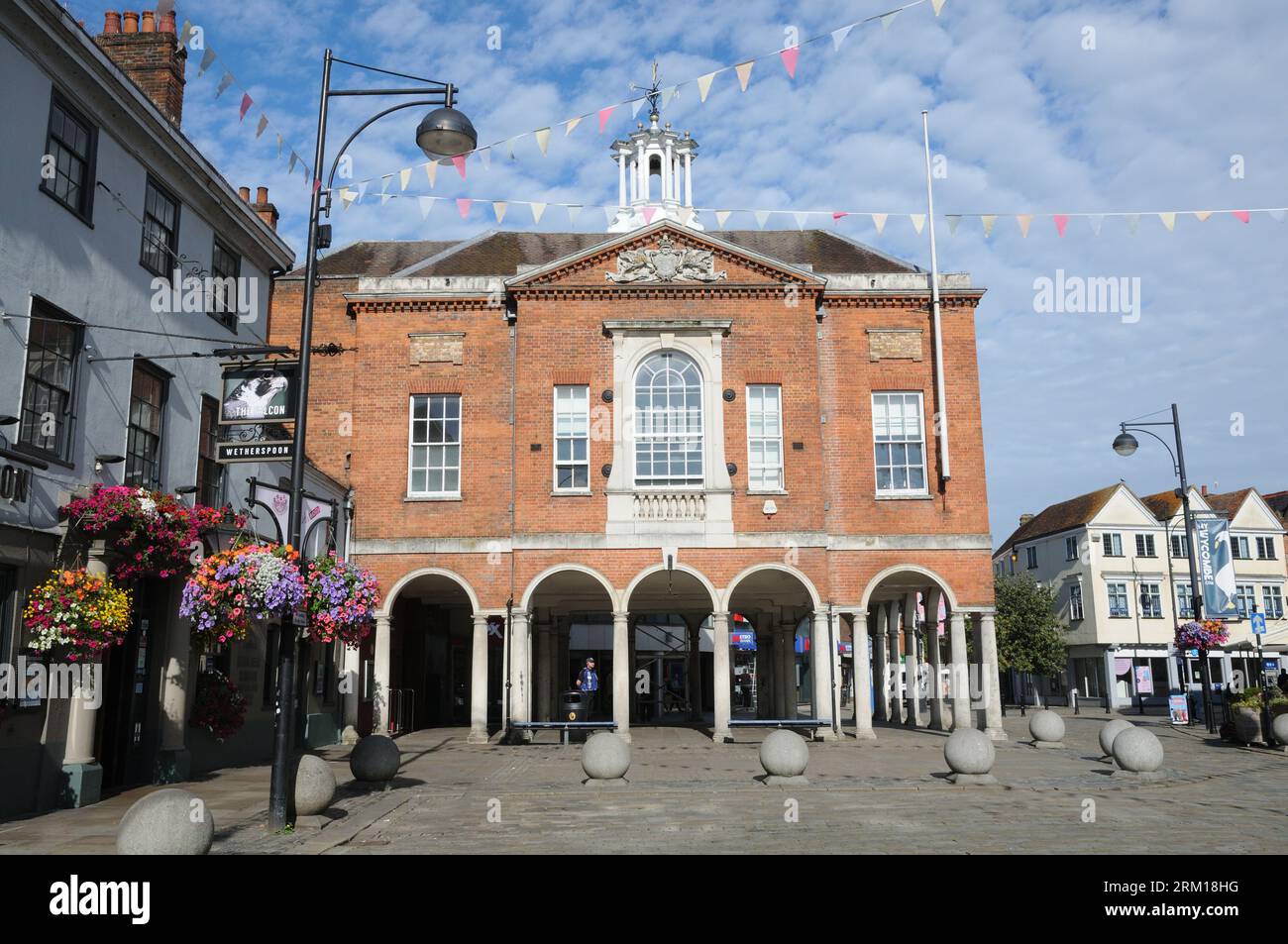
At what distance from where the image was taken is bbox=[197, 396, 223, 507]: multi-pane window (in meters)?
16.7

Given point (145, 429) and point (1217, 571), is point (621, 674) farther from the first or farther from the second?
point (1217, 571)

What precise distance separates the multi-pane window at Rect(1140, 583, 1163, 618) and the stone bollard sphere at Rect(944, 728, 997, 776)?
45.3 metres

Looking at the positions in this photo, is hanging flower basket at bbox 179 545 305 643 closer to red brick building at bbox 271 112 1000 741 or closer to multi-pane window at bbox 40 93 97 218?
multi-pane window at bbox 40 93 97 218

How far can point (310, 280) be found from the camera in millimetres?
11312

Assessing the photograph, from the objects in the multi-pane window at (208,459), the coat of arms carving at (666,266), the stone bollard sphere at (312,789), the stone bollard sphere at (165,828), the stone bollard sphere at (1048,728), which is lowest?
the stone bollard sphere at (1048,728)

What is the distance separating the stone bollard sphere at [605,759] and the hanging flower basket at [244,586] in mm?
5623

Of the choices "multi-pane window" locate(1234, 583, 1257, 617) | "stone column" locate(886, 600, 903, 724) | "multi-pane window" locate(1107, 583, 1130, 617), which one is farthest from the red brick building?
"multi-pane window" locate(1234, 583, 1257, 617)

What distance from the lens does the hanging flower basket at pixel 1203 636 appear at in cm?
2755

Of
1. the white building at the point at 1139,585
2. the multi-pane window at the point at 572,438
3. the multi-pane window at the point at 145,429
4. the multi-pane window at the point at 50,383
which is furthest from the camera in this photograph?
the white building at the point at 1139,585

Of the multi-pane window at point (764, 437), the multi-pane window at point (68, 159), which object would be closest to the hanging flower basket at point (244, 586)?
the multi-pane window at point (68, 159)

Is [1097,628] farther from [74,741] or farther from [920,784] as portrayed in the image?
[74,741]

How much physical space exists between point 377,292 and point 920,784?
17.6 metres

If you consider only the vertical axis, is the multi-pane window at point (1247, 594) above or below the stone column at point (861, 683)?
above

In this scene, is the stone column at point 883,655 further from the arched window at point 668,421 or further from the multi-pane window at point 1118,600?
the multi-pane window at point 1118,600
